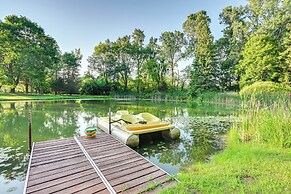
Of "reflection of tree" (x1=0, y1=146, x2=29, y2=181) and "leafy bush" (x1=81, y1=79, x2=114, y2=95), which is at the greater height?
"leafy bush" (x1=81, y1=79, x2=114, y2=95)

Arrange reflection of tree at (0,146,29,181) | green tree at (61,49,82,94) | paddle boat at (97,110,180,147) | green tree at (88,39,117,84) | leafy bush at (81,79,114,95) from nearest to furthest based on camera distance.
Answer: reflection of tree at (0,146,29,181) < paddle boat at (97,110,180,147) < leafy bush at (81,79,114,95) < green tree at (61,49,82,94) < green tree at (88,39,117,84)

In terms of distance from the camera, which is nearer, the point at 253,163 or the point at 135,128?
the point at 253,163

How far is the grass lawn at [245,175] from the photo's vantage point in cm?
249

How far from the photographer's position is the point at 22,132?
679 centimetres

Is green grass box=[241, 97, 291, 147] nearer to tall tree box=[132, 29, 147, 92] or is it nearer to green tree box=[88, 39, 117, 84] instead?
tall tree box=[132, 29, 147, 92]

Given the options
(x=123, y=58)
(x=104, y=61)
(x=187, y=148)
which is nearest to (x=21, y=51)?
(x=104, y=61)

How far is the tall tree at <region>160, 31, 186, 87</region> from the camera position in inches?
1207

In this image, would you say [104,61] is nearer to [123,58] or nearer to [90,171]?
[123,58]

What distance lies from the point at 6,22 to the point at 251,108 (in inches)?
1382

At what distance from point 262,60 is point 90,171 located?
778 inches

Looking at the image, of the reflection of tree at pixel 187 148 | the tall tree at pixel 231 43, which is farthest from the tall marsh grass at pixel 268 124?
the tall tree at pixel 231 43

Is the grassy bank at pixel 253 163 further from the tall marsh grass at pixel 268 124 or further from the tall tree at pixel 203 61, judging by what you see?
the tall tree at pixel 203 61

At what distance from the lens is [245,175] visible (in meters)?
2.94

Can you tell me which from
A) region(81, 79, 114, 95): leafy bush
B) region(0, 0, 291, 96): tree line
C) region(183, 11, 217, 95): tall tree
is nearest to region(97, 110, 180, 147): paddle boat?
region(0, 0, 291, 96): tree line
